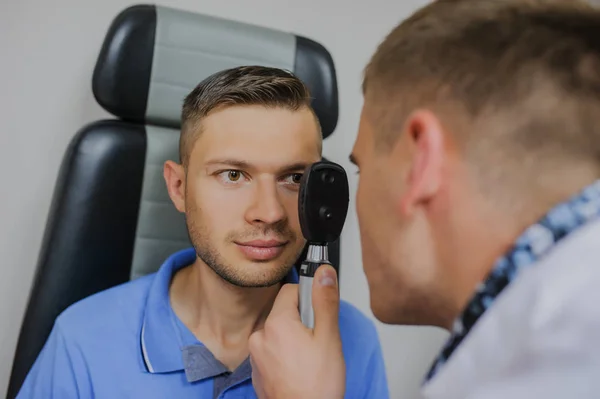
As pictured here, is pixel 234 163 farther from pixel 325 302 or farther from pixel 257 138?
pixel 325 302

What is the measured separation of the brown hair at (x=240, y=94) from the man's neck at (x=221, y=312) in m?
0.23

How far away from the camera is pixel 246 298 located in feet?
3.51

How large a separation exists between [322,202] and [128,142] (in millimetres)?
557

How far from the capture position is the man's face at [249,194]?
0.95 meters

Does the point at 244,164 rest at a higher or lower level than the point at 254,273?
higher

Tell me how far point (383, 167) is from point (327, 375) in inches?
10.0

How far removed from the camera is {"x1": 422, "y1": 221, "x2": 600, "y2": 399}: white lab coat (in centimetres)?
41

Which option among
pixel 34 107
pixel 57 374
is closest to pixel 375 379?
pixel 57 374

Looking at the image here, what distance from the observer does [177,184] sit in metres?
1.10

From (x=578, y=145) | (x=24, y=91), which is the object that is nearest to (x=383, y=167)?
(x=578, y=145)

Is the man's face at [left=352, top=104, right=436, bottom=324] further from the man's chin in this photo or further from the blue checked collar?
the man's chin

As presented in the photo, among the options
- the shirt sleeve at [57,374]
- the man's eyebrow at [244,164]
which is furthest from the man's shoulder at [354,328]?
the shirt sleeve at [57,374]

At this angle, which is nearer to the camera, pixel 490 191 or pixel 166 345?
pixel 490 191

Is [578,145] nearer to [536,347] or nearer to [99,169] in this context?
[536,347]
